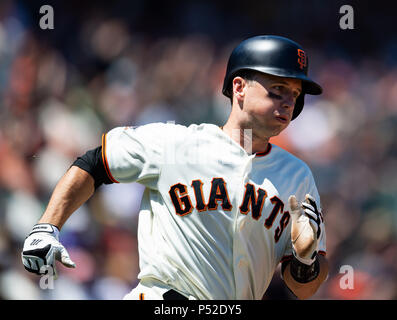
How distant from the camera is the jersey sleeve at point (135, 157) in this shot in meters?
2.65

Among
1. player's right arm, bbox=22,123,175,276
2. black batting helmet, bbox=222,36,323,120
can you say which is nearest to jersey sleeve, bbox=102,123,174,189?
player's right arm, bbox=22,123,175,276

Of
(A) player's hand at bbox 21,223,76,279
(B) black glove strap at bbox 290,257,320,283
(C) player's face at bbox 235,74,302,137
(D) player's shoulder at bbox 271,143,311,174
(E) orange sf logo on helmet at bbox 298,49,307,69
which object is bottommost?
(B) black glove strap at bbox 290,257,320,283

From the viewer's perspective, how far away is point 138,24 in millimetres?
5754

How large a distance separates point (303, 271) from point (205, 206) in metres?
0.54

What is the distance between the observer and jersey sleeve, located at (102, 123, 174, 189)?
8.70 feet

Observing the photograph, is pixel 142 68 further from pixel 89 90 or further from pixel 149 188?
pixel 149 188

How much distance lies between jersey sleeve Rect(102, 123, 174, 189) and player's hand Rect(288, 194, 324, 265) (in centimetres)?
64

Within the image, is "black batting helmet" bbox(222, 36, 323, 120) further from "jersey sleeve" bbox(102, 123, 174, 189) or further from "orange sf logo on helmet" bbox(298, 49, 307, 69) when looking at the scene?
"jersey sleeve" bbox(102, 123, 174, 189)

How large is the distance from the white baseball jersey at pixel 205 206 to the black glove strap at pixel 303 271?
0.13m

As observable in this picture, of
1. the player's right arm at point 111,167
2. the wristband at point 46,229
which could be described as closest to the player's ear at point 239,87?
the player's right arm at point 111,167

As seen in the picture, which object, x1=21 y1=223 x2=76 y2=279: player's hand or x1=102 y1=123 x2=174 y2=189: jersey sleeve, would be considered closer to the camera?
x1=21 y1=223 x2=76 y2=279: player's hand

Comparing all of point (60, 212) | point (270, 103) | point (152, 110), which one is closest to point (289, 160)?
point (270, 103)

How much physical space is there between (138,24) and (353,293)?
10.7ft

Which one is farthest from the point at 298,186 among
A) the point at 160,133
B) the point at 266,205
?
the point at 160,133
